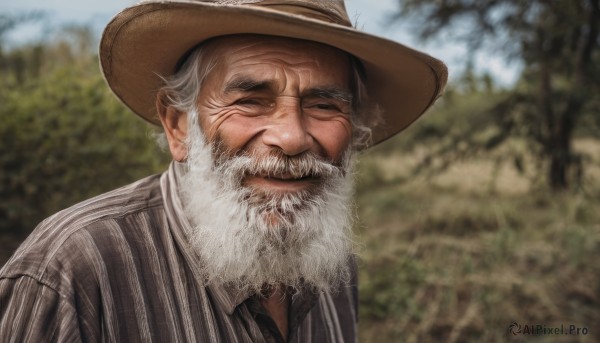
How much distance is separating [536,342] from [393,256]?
2008 millimetres

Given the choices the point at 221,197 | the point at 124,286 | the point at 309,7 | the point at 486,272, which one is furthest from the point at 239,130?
the point at 486,272

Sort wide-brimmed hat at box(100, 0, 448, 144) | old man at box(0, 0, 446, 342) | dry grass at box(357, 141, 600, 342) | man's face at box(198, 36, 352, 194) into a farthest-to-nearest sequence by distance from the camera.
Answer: dry grass at box(357, 141, 600, 342)
man's face at box(198, 36, 352, 194)
wide-brimmed hat at box(100, 0, 448, 144)
old man at box(0, 0, 446, 342)

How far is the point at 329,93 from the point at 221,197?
512 millimetres

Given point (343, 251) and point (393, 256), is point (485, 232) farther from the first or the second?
point (343, 251)

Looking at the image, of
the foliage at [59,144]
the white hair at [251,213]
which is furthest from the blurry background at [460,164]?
the white hair at [251,213]

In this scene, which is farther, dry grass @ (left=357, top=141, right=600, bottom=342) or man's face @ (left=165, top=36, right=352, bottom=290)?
dry grass @ (left=357, top=141, right=600, bottom=342)

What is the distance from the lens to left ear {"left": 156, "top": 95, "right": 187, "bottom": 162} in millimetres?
2182

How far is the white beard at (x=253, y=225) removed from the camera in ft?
6.33

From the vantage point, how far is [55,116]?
398 centimetres

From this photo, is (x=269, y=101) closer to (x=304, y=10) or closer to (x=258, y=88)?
(x=258, y=88)

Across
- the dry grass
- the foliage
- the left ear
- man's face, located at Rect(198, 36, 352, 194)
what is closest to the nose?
man's face, located at Rect(198, 36, 352, 194)

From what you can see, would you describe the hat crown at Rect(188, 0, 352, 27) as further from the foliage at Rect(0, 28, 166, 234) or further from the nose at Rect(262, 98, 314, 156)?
the foliage at Rect(0, 28, 166, 234)

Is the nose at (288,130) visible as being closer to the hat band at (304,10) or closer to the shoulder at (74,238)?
the hat band at (304,10)

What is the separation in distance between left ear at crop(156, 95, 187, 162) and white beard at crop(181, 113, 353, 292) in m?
0.08
